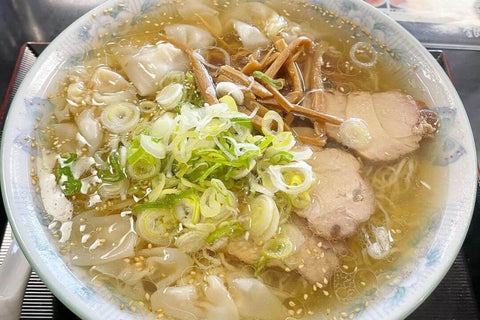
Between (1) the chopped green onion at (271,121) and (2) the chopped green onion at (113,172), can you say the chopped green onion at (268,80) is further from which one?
(2) the chopped green onion at (113,172)

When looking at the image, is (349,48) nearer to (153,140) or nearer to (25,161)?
(153,140)

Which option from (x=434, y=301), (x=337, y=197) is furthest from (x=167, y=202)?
(x=434, y=301)

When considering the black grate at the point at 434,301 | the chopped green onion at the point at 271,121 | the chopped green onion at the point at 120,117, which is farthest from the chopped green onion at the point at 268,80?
the black grate at the point at 434,301

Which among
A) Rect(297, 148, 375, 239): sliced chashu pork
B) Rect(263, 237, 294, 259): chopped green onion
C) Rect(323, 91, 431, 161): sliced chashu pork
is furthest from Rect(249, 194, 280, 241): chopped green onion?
Rect(323, 91, 431, 161): sliced chashu pork

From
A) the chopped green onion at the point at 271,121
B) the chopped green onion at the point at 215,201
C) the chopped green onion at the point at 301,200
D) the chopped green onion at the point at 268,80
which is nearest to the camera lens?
the chopped green onion at the point at 215,201

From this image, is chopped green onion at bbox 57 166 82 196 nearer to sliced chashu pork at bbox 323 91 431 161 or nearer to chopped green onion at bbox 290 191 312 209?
chopped green onion at bbox 290 191 312 209
